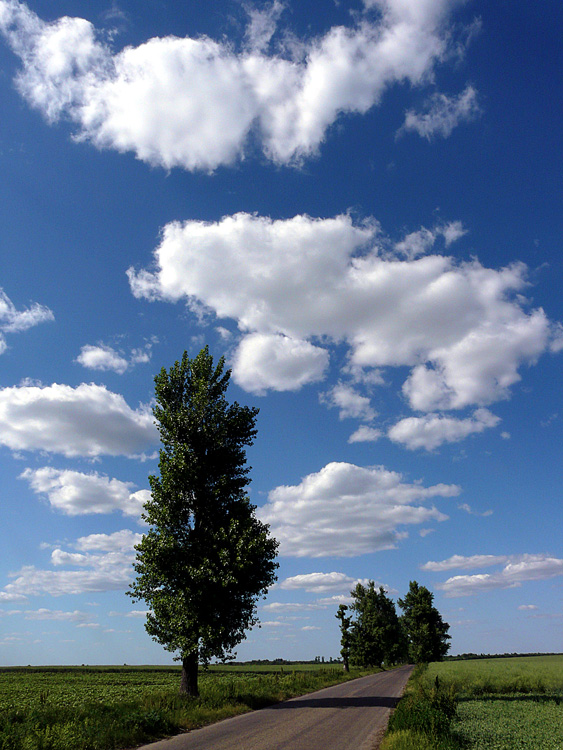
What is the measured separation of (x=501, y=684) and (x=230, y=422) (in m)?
33.3

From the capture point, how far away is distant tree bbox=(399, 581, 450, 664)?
326 ft

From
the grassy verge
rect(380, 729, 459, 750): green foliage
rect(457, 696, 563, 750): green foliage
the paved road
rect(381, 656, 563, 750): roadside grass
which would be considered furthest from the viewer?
rect(457, 696, 563, 750): green foliage

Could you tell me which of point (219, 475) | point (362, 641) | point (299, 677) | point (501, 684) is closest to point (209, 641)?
point (219, 475)

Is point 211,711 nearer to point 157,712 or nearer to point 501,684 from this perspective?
point 157,712

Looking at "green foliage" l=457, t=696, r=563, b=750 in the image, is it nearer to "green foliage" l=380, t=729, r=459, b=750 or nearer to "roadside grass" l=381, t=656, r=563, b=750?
"roadside grass" l=381, t=656, r=563, b=750

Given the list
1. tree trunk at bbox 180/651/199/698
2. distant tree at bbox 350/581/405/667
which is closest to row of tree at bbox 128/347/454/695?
tree trunk at bbox 180/651/199/698

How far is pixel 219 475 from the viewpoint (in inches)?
1057

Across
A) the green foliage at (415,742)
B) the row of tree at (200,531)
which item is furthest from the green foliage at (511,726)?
the row of tree at (200,531)

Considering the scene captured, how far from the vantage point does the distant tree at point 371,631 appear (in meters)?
94.7

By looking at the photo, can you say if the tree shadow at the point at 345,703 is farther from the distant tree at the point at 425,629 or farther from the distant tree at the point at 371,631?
the distant tree at the point at 425,629

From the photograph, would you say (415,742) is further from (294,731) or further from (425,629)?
(425,629)

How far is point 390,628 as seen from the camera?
103 meters

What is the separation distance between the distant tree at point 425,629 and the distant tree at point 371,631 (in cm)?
504

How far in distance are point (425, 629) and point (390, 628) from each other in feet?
25.6
